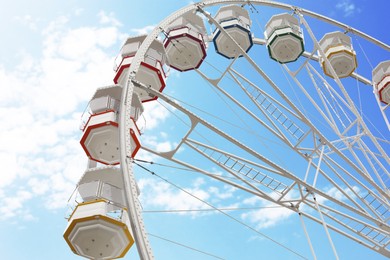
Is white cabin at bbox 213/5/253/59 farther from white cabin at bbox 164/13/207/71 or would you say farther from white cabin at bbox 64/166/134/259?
white cabin at bbox 64/166/134/259

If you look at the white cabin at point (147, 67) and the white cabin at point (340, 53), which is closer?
the white cabin at point (147, 67)

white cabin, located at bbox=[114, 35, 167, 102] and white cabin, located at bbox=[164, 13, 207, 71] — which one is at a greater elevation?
white cabin, located at bbox=[164, 13, 207, 71]

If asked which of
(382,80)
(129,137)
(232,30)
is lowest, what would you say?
(129,137)

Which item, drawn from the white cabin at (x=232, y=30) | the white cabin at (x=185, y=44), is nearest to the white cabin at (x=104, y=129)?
the white cabin at (x=185, y=44)

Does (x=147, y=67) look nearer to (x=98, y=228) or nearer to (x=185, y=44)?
(x=185, y=44)

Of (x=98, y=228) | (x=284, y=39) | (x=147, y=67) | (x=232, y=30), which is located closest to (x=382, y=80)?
(x=284, y=39)

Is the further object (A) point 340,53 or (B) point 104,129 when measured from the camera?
(A) point 340,53

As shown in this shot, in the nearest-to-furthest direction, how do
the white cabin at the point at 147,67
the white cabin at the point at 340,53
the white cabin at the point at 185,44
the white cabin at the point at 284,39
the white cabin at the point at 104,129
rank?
the white cabin at the point at 104,129 < the white cabin at the point at 147,67 < the white cabin at the point at 185,44 < the white cabin at the point at 284,39 < the white cabin at the point at 340,53

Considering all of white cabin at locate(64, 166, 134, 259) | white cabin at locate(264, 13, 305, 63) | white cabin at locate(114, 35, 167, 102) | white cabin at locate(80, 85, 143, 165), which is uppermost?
white cabin at locate(264, 13, 305, 63)

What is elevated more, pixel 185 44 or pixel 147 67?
pixel 185 44

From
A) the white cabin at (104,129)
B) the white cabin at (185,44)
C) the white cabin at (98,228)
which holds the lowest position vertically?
the white cabin at (98,228)

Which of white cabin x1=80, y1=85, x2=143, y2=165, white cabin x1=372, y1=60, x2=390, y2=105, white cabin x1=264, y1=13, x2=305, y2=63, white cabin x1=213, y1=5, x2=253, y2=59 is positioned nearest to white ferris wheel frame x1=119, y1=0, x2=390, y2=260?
white cabin x1=264, y1=13, x2=305, y2=63

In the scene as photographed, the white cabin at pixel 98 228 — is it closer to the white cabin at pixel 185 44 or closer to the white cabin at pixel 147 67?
the white cabin at pixel 147 67

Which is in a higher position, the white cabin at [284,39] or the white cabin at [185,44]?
the white cabin at [284,39]
